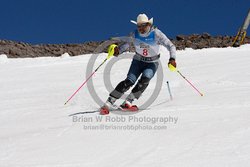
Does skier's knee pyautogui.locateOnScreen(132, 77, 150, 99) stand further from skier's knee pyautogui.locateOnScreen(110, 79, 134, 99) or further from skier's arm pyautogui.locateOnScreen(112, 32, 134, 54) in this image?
skier's arm pyautogui.locateOnScreen(112, 32, 134, 54)

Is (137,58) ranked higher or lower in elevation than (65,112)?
higher

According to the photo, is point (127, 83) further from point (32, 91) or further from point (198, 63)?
point (198, 63)

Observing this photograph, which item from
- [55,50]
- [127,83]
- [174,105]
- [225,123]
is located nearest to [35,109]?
[127,83]

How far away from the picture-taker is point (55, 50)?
25969 mm

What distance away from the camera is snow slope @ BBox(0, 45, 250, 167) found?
4.99 metres

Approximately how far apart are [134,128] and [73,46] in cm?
2216

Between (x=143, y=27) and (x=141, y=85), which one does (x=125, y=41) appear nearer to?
(x=143, y=27)

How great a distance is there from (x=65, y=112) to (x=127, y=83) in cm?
122

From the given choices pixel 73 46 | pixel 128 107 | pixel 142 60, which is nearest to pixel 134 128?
pixel 128 107

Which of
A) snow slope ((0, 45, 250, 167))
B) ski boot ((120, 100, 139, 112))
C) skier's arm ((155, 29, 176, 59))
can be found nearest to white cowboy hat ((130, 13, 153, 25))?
skier's arm ((155, 29, 176, 59))

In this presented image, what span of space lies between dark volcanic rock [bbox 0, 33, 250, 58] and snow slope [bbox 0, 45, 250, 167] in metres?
11.8

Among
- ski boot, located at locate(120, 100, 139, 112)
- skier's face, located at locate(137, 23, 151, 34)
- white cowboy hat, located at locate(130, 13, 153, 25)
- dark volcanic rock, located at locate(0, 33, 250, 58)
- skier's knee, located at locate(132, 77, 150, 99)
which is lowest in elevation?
dark volcanic rock, located at locate(0, 33, 250, 58)

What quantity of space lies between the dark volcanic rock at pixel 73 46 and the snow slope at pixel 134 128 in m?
11.8

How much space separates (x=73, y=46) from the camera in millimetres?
28062
